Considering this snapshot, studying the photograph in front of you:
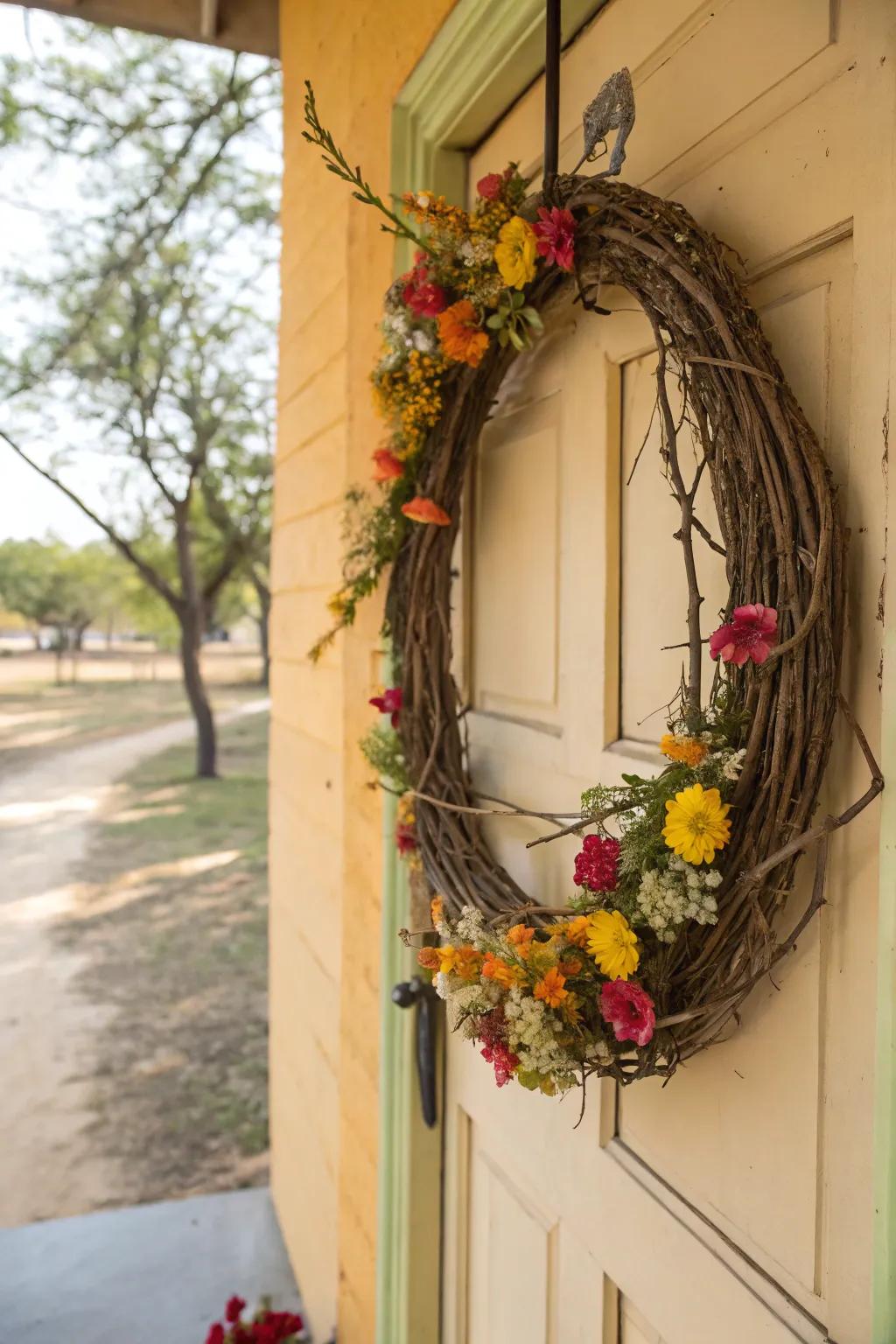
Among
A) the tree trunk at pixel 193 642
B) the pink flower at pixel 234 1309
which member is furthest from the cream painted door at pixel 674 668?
the tree trunk at pixel 193 642

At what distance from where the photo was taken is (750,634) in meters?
0.64

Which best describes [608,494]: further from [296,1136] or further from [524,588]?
[296,1136]

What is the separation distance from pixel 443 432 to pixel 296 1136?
74.0 inches

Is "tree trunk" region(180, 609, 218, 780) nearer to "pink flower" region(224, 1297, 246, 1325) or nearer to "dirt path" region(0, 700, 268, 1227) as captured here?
"dirt path" region(0, 700, 268, 1227)

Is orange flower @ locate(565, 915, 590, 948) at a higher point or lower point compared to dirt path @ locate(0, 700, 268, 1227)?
higher

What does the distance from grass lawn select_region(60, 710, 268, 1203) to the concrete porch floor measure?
0.83 metres

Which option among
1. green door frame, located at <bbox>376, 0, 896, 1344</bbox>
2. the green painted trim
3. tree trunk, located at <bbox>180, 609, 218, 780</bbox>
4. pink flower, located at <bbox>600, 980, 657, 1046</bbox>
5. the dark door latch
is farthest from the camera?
tree trunk, located at <bbox>180, 609, 218, 780</bbox>

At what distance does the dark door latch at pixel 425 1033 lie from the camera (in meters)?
1.35

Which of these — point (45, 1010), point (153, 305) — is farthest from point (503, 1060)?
point (153, 305)

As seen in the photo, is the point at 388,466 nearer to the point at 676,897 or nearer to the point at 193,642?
the point at 676,897

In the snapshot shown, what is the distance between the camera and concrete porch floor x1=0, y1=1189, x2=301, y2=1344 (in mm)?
2111

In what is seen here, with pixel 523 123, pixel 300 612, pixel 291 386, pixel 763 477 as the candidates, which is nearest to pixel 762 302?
pixel 763 477

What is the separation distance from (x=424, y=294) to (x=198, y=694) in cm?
817

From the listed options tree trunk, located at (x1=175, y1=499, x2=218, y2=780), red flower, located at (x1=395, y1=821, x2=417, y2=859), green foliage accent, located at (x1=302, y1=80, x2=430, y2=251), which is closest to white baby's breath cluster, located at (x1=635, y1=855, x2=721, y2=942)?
red flower, located at (x1=395, y1=821, x2=417, y2=859)
